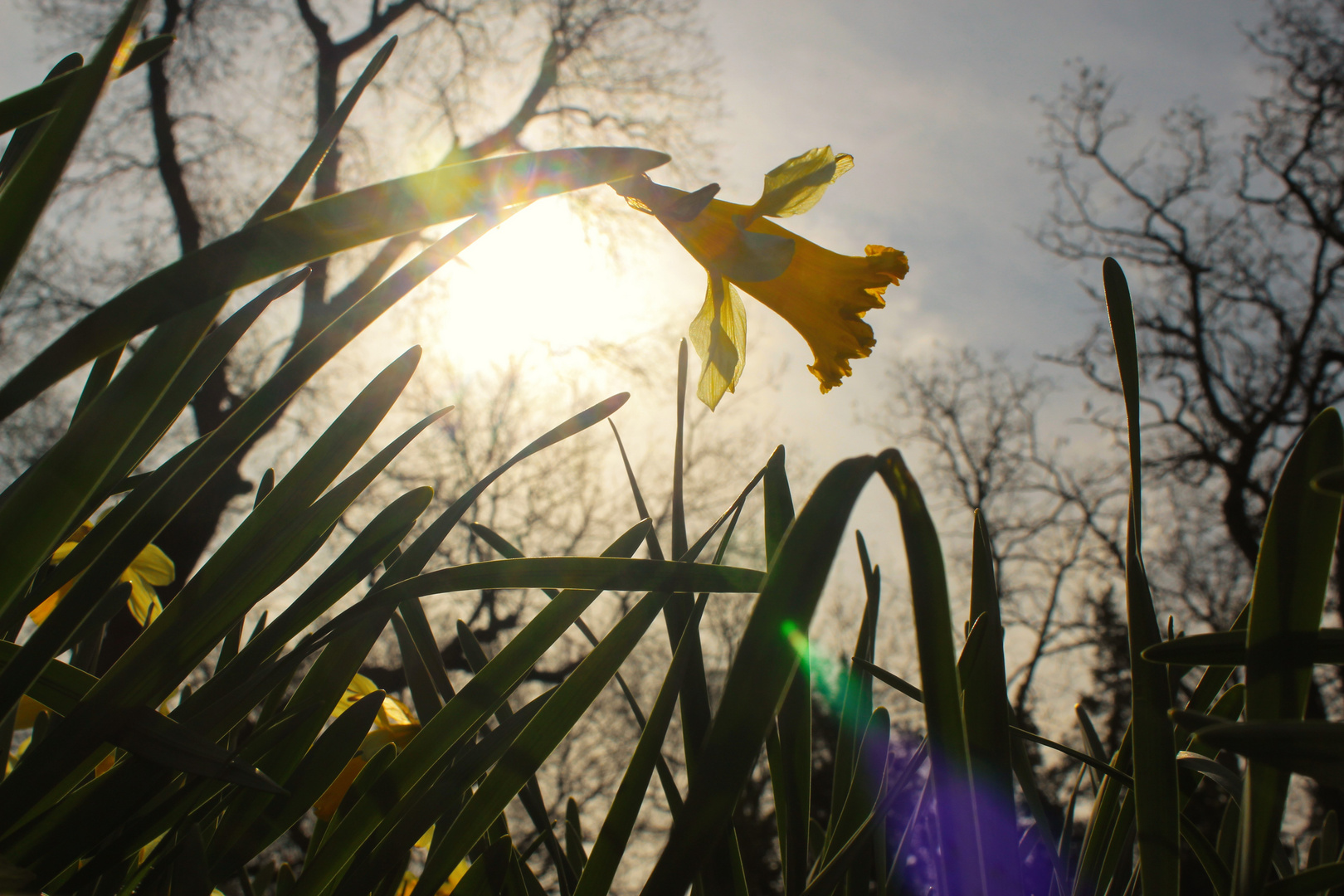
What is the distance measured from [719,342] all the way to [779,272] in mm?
141

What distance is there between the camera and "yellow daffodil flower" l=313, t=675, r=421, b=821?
0.55 metres

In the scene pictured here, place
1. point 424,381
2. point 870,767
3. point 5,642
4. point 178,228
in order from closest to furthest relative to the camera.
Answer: point 5,642, point 870,767, point 178,228, point 424,381

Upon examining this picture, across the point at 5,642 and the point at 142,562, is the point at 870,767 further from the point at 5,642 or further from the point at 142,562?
the point at 142,562

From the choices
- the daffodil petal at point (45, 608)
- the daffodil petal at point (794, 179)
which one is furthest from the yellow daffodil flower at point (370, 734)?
the daffodil petal at point (794, 179)

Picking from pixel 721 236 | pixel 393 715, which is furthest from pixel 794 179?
pixel 393 715

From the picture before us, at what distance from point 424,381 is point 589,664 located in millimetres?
7223

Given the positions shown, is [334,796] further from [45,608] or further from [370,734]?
[45,608]

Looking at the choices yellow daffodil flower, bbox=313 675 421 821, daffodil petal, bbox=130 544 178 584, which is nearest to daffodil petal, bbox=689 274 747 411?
yellow daffodil flower, bbox=313 675 421 821

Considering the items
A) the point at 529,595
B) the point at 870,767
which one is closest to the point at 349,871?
the point at 870,767

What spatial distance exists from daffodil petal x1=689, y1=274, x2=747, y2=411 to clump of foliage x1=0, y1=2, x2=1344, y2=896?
8 centimetres

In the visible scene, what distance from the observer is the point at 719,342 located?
591 mm

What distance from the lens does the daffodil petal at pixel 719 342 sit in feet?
1.87

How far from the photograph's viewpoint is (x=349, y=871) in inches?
13.2

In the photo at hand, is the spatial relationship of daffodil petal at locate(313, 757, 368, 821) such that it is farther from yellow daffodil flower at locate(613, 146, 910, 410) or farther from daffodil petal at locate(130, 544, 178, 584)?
yellow daffodil flower at locate(613, 146, 910, 410)
